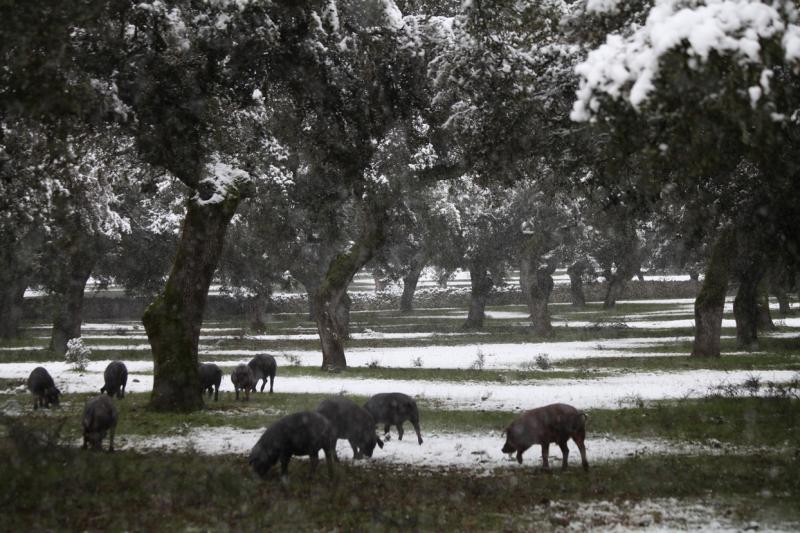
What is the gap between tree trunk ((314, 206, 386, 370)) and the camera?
2517 centimetres

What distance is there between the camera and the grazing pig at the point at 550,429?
1013 cm

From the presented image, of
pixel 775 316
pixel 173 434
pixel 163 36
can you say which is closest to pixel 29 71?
pixel 163 36

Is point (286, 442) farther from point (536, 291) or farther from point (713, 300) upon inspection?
point (536, 291)

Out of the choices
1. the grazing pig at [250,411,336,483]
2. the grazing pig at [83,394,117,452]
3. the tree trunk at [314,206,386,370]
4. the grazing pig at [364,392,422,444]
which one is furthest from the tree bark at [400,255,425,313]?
the grazing pig at [250,411,336,483]

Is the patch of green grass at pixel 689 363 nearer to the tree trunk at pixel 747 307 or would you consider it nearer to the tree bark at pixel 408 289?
the tree trunk at pixel 747 307

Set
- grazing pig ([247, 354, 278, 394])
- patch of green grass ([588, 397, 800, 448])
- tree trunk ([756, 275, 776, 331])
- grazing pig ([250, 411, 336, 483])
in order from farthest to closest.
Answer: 1. tree trunk ([756, 275, 776, 331])
2. grazing pig ([247, 354, 278, 394])
3. patch of green grass ([588, 397, 800, 448])
4. grazing pig ([250, 411, 336, 483])

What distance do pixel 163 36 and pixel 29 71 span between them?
142 inches

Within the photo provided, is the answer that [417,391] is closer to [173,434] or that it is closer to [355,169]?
[355,169]

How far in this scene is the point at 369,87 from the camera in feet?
49.4

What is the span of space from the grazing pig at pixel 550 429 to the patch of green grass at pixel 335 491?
0.34 m

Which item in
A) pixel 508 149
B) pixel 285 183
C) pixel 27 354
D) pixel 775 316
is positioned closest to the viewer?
pixel 508 149

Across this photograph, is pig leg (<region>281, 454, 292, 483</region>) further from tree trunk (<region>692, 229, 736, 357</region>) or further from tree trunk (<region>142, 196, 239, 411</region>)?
tree trunk (<region>692, 229, 736, 357</region>)

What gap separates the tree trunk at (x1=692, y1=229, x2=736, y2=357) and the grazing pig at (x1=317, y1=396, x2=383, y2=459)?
674 inches

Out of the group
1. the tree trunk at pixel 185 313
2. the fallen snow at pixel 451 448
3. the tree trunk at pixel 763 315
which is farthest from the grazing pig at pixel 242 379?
the tree trunk at pixel 763 315
